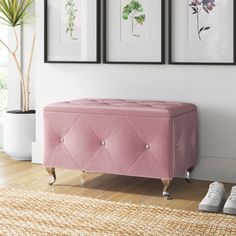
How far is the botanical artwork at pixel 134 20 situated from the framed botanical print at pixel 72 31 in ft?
0.68

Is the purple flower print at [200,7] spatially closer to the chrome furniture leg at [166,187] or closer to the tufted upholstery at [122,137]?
the tufted upholstery at [122,137]

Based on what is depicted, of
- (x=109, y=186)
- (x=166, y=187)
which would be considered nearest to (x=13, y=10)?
(x=109, y=186)

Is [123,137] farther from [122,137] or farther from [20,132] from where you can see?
[20,132]

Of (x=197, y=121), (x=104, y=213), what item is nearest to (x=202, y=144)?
(x=197, y=121)

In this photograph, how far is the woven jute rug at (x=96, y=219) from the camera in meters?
2.93

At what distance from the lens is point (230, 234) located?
9.48 feet

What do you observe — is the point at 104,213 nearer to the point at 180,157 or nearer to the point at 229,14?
the point at 180,157

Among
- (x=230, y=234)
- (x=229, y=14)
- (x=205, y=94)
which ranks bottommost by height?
(x=230, y=234)

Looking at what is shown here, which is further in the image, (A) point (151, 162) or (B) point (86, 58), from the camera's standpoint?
(B) point (86, 58)

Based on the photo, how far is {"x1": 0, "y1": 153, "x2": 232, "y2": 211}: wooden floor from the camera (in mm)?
3637

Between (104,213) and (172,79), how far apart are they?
134 centimetres

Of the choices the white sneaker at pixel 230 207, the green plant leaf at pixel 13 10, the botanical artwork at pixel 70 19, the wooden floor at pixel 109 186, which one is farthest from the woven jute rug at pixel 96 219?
the green plant leaf at pixel 13 10

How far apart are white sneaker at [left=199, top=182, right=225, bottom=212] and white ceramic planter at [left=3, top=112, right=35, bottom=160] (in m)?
1.72

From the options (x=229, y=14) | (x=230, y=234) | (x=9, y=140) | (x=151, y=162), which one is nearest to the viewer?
(x=230, y=234)
